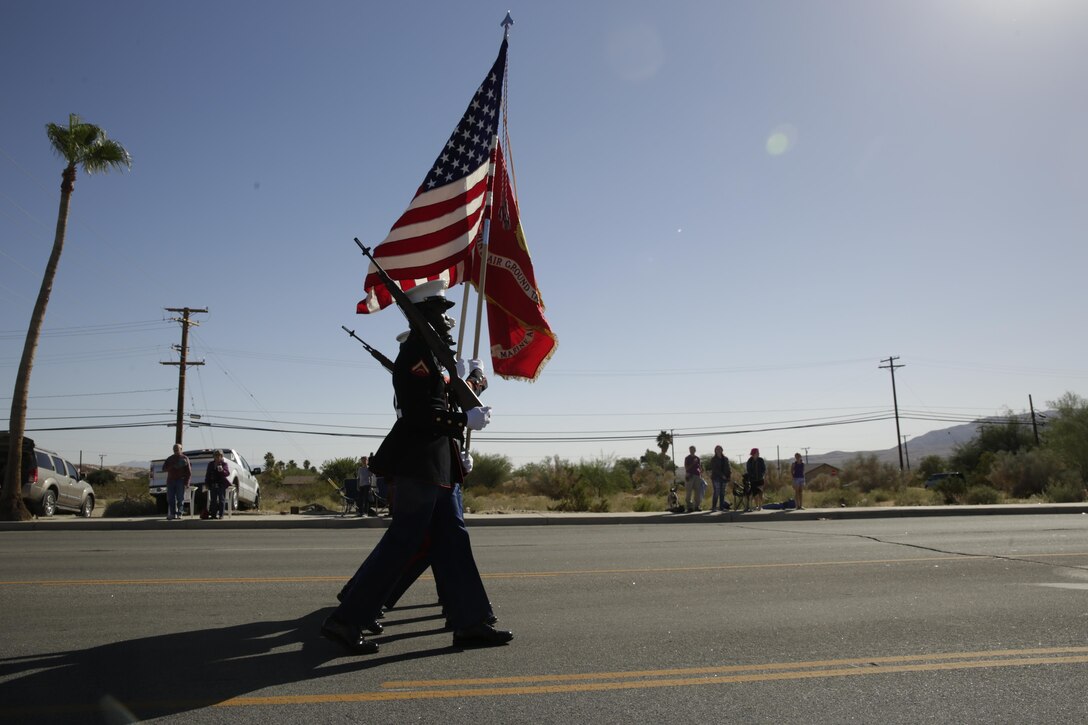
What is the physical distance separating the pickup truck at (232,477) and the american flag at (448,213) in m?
14.2

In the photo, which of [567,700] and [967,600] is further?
[967,600]

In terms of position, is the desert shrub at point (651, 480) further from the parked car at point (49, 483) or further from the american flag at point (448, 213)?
the american flag at point (448, 213)

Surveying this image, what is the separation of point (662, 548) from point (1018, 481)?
32.1m

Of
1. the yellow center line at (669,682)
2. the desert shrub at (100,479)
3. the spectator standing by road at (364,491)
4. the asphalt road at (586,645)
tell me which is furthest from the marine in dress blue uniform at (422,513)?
the desert shrub at (100,479)

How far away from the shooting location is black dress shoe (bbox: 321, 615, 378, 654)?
466cm

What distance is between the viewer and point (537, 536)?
45.0 feet

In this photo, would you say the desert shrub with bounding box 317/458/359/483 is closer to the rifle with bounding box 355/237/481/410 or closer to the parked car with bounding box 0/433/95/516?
the parked car with bounding box 0/433/95/516

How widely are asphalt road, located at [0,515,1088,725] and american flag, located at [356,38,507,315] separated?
3130 millimetres

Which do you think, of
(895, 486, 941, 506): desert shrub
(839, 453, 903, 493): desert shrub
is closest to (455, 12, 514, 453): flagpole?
(895, 486, 941, 506): desert shrub

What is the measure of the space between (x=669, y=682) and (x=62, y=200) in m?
21.7

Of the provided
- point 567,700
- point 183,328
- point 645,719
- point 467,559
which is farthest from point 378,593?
point 183,328

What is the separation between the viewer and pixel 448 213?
8.80 m

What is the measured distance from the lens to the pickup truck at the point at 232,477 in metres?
22.2

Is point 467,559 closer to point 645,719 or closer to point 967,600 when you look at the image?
point 645,719
